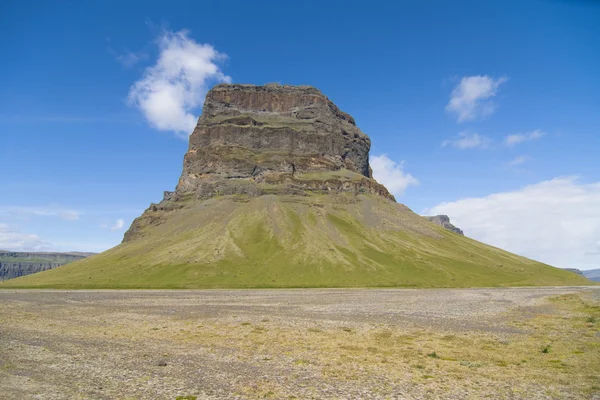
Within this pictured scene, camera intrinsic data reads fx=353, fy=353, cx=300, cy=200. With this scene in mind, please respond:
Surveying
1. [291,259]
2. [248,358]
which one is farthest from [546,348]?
[291,259]

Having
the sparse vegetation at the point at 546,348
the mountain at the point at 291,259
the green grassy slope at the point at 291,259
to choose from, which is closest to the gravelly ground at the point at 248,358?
the sparse vegetation at the point at 546,348

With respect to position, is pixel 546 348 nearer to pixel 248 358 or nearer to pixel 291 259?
pixel 248 358

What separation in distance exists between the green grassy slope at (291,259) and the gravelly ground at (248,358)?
82.5 m

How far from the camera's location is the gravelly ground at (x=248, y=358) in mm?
19203

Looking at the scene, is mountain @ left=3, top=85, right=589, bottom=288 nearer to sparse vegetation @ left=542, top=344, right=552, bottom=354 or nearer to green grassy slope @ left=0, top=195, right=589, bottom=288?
green grassy slope @ left=0, top=195, right=589, bottom=288

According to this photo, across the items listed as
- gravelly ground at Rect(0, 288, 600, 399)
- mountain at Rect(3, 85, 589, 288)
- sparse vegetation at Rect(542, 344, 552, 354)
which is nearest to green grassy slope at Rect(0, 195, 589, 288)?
mountain at Rect(3, 85, 589, 288)

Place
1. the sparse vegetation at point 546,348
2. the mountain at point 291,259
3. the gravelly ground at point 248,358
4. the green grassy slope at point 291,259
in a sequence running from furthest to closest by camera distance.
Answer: the mountain at point 291,259 → the green grassy slope at point 291,259 → the sparse vegetation at point 546,348 → the gravelly ground at point 248,358

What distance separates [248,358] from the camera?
87.1 feet

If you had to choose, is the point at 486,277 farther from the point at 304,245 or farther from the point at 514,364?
the point at 514,364

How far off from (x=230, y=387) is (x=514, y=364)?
64.1 ft

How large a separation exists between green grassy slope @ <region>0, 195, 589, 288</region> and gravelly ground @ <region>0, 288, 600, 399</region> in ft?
271

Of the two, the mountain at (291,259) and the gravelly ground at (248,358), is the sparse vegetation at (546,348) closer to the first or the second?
the gravelly ground at (248,358)

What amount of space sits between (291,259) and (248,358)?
12403cm

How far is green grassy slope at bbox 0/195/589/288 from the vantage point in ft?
435
